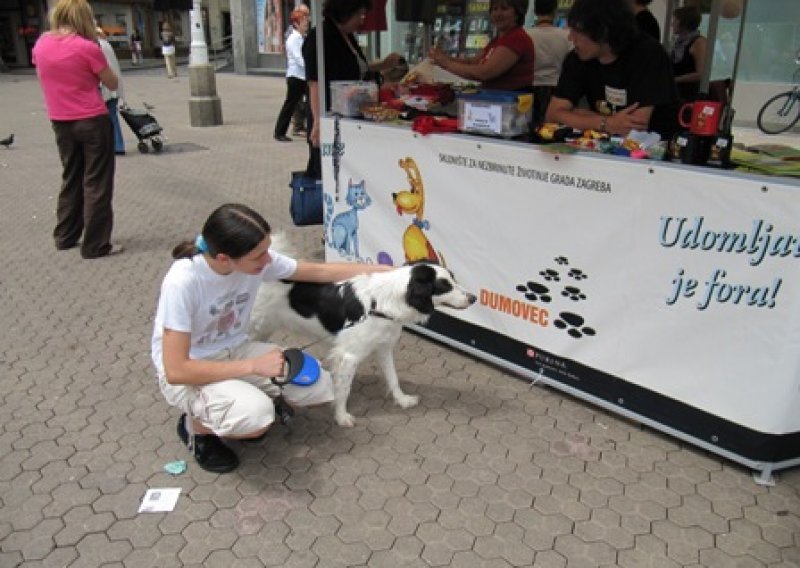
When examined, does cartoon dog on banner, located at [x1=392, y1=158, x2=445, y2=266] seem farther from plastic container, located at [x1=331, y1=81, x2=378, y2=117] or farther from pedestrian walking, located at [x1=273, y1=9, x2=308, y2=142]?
pedestrian walking, located at [x1=273, y1=9, x2=308, y2=142]

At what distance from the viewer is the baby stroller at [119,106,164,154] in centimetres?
1080

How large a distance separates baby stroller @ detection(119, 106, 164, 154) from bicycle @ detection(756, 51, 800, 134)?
10.8m

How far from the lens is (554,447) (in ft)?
11.2

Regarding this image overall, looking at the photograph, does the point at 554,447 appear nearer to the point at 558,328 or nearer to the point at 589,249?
the point at 558,328

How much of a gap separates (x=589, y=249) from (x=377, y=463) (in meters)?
1.54

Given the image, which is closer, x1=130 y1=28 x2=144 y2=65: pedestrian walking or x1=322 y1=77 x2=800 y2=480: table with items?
x1=322 y1=77 x2=800 y2=480: table with items

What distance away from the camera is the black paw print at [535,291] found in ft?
12.4

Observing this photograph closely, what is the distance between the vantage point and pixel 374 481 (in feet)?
10.4

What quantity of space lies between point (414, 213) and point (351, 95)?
103 cm

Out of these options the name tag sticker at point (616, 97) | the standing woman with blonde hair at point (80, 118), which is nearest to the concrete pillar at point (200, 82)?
the standing woman with blonde hair at point (80, 118)

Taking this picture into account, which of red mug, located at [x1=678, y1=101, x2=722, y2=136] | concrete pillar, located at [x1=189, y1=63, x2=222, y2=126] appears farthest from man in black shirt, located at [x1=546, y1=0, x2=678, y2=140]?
concrete pillar, located at [x1=189, y1=63, x2=222, y2=126]

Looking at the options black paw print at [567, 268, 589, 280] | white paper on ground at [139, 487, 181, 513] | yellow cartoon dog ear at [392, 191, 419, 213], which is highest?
yellow cartoon dog ear at [392, 191, 419, 213]

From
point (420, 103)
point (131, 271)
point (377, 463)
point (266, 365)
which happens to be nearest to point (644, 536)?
point (377, 463)

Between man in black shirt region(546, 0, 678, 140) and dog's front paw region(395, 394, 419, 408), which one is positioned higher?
man in black shirt region(546, 0, 678, 140)
